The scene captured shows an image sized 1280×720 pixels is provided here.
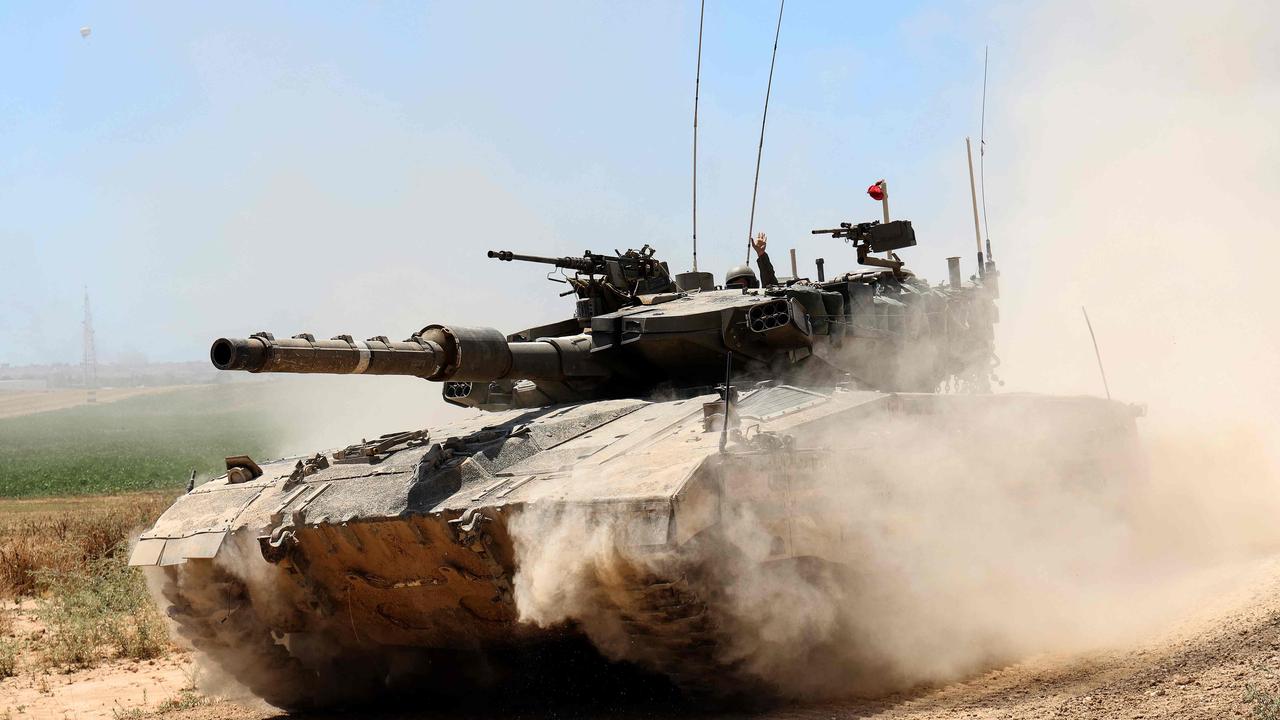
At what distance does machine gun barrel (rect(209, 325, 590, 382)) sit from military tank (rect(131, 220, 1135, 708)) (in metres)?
0.02

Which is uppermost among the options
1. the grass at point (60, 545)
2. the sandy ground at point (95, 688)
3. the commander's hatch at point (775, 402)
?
the commander's hatch at point (775, 402)

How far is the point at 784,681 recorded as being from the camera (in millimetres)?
8367

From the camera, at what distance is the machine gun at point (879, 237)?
12188 millimetres

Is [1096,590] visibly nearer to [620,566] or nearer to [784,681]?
[784,681]

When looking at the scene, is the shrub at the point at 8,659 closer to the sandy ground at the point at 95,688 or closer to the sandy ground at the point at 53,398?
the sandy ground at the point at 95,688

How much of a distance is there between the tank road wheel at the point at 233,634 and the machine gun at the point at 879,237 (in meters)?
6.25

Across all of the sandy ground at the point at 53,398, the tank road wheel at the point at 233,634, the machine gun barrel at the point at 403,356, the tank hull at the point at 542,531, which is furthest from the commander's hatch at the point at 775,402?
the sandy ground at the point at 53,398

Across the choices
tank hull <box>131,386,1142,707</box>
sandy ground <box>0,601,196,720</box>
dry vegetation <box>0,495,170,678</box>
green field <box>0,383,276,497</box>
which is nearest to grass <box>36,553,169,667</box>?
dry vegetation <box>0,495,170,678</box>

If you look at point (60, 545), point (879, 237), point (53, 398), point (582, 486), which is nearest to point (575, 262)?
point (879, 237)

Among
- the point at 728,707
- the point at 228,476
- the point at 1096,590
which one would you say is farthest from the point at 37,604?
the point at 1096,590

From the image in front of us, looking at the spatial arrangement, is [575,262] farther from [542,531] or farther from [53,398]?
[53,398]

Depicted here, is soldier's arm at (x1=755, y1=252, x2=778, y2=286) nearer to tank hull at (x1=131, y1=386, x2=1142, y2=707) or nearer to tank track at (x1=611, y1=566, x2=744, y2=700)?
tank hull at (x1=131, y1=386, x2=1142, y2=707)

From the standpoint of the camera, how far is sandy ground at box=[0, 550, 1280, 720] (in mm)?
7000

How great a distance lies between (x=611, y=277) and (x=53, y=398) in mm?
84371
